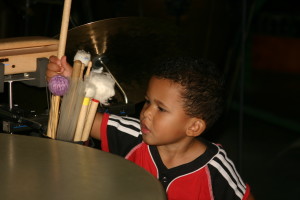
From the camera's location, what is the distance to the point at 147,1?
333 cm

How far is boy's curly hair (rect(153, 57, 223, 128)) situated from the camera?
1.32 meters

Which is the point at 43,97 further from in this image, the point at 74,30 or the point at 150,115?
the point at 150,115

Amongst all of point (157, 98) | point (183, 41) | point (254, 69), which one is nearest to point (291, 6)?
point (254, 69)

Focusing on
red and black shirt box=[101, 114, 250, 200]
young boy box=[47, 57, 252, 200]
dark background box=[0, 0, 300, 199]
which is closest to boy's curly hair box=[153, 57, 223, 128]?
young boy box=[47, 57, 252, 200]

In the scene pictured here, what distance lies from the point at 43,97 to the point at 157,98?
1.34ft

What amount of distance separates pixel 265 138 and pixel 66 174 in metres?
2.62

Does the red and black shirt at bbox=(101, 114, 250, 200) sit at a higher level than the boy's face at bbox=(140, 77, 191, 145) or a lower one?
lower

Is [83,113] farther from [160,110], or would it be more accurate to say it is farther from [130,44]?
[130,44]

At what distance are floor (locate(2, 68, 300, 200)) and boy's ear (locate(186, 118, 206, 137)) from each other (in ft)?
1.43

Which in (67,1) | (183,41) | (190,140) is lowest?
(190,140)

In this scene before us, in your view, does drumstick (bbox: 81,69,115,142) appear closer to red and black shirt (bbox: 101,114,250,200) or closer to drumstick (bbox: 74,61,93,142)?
drumstick (bbox: 74,61,93,142)

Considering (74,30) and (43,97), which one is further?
(43,97)

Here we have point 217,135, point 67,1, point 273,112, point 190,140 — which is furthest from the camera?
point 273,112

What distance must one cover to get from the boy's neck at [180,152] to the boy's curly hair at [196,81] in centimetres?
8
